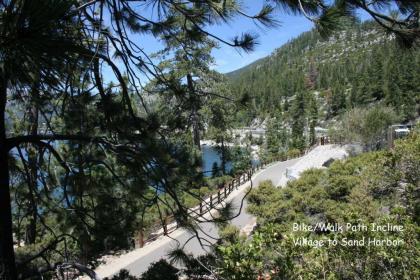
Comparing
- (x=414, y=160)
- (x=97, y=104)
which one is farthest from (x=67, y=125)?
(x=414, y=160)

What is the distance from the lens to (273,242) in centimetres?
326

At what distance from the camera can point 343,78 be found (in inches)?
4313

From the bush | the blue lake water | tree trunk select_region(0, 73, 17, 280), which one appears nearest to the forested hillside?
the blue lake water

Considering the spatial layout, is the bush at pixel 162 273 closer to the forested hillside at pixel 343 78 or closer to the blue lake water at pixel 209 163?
the blue lake water at pixel 209 163

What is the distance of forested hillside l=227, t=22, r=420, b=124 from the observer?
11.8ft

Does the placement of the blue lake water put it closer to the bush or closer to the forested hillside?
the forested hillside

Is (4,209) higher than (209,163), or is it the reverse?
(4,209)

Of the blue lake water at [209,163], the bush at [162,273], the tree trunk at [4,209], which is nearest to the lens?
the tree trunk at [4,209]

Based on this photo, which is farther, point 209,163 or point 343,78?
point 343,78

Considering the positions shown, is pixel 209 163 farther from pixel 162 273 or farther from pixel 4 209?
pixel 4 209

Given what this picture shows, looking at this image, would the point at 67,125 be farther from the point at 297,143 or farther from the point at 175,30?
the point at 297,143

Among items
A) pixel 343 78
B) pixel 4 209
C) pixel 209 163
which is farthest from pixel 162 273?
pixel 343 78

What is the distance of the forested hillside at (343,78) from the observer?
3.60 meters

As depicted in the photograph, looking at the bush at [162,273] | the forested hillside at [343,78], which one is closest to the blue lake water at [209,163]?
the forested hillside at [343,78]
